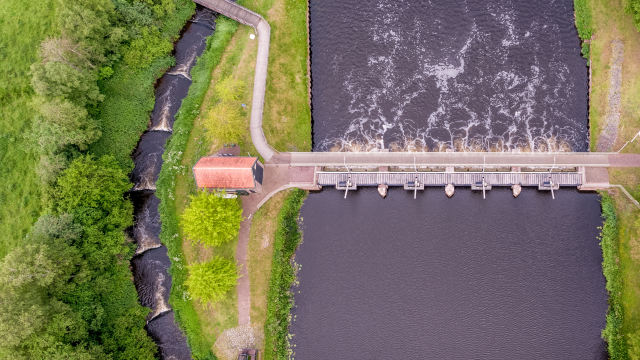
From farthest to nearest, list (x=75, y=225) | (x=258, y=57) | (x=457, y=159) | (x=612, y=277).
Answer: (x=258, y=57)
(x=457, y=159)
(x=75, y=225)
(x=612, y=277)

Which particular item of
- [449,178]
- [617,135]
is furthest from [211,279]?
[617,135]

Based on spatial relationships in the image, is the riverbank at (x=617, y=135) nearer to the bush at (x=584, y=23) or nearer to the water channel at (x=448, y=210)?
the bush at (x=584, y=23)

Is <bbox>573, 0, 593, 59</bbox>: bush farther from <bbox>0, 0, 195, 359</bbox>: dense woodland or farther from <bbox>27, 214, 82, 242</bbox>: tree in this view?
<bbox>27, 214, 82, 242</bbox>: tree

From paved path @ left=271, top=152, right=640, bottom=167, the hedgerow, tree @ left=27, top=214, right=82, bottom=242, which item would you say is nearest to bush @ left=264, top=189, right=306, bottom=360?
paved path @ left=271, top=152, right=640, bottom=167

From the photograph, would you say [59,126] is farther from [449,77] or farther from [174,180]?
[449,77]

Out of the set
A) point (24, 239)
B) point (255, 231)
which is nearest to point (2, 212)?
point (24, 239)
